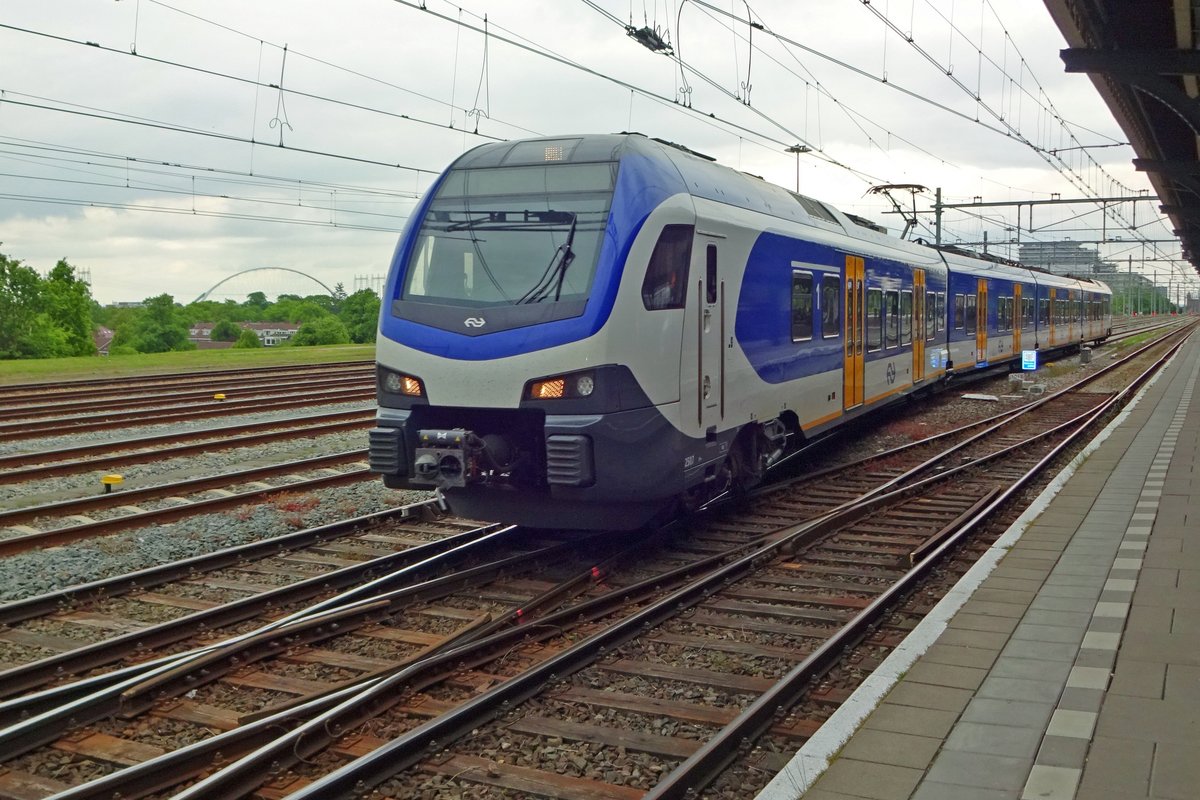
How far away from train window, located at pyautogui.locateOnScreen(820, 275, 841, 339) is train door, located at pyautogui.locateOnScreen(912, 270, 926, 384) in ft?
17.0

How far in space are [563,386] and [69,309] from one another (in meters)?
77.3

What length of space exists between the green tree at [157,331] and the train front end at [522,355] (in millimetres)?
87643

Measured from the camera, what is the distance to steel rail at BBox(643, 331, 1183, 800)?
447cm

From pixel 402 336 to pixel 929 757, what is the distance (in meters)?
5.30

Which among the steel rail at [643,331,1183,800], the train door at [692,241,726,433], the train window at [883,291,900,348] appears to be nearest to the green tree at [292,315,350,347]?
the train window at [883,291,900,348]

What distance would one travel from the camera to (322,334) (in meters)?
68.9

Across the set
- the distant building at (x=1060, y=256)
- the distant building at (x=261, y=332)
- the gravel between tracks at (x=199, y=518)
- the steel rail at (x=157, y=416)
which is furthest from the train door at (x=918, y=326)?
the distant building at (x=261, y=332)

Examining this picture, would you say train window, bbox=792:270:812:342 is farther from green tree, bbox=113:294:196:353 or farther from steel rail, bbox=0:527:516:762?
green tree, bbox=113:294:196:353

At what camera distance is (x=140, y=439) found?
15648 millimetres

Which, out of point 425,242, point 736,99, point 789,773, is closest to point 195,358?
point 736,99

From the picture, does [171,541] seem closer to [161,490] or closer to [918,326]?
[161,490]

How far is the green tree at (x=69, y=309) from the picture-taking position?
7312 cm

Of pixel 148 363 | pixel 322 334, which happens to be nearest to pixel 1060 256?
pixel 322 334

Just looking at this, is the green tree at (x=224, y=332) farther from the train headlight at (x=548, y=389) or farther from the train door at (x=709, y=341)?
the train headlight at (x=548, y=389)
